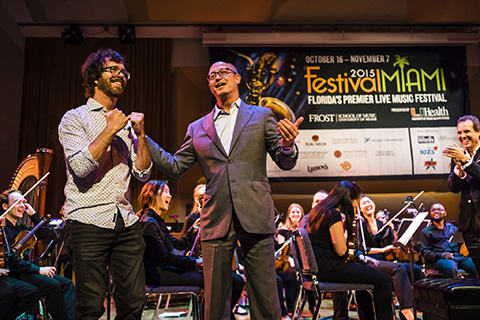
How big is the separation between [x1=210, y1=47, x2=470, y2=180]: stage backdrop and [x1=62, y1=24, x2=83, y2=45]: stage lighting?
2.32m

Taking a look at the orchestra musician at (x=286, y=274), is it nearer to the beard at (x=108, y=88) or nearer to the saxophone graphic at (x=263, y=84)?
the saxophone graphic at (x=263, y=84)

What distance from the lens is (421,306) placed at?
281 cm

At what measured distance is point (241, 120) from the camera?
6.79 ft

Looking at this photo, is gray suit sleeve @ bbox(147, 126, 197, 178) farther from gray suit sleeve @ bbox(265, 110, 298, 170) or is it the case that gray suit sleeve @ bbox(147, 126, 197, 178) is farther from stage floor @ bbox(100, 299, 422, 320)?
stage floor @ bbox(100, 299, 422, 320)

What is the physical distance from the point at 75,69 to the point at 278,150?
21.1 ft

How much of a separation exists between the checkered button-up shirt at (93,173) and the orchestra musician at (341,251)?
1.71 meters

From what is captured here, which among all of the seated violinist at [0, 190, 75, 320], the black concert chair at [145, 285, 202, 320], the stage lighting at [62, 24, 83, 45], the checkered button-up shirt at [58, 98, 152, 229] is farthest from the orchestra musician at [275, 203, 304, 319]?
the stage lighting at [62, 24, 83, 45]

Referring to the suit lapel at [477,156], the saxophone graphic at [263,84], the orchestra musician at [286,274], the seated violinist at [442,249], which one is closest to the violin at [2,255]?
the orchestra musician at [286,274]

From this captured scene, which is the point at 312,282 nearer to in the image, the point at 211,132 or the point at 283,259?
the point at 211,132

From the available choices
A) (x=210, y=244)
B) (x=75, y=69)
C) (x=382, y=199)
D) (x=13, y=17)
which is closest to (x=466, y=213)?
(x=210, y=244)

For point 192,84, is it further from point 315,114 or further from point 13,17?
point 13,17

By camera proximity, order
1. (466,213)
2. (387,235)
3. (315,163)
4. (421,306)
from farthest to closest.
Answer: (315,163)
(387,235)
(466,213)
(421,306)

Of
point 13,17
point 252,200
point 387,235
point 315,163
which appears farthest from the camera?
point 13,17

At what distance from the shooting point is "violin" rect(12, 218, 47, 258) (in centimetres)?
391
